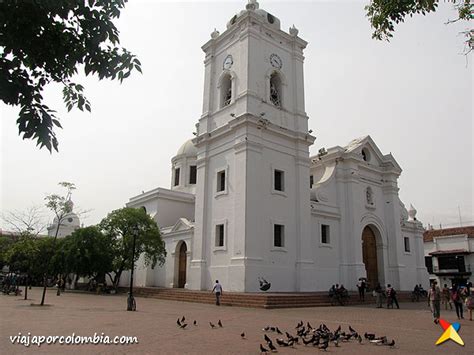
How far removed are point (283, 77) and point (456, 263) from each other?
30.0 m

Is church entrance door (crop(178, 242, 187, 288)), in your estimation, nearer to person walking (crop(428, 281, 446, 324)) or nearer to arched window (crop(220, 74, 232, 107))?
arched window (crop(220, 74, 232, 107))

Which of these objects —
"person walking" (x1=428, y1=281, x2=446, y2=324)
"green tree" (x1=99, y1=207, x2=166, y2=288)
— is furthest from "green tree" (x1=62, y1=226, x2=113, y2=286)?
"person walking" (x1=428, y1=281, x2=446, y2=324)

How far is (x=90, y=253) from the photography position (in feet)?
87.9

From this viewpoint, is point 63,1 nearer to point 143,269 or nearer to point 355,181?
point 355,181

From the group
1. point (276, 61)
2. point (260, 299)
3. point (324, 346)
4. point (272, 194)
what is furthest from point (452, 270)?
point (324, 346)

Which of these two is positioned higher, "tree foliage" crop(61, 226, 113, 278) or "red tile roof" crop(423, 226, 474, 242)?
"red tile roof" crop(423, 226, 474, 242)

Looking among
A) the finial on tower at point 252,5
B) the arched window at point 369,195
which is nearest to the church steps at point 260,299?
the arched window at point 369,195

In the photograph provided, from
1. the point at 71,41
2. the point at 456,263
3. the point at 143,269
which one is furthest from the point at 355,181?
the point at 71,41

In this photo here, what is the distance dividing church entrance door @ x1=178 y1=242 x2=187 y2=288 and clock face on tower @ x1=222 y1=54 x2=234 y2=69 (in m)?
12.2

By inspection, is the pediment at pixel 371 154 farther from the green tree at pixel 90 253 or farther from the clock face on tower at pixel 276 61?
the green tree at pixel 90 253

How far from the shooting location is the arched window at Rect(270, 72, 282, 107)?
2570cm

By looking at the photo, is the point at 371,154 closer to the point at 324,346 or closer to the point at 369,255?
the point at 369,255

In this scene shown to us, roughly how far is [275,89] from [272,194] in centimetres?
746

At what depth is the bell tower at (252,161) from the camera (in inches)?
850
